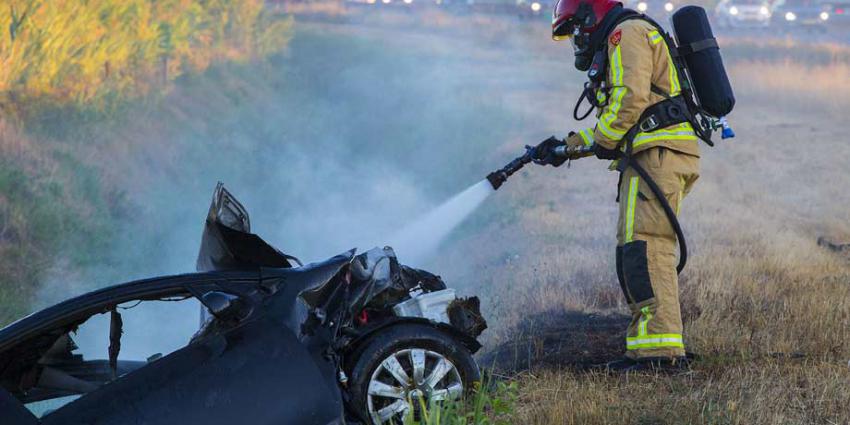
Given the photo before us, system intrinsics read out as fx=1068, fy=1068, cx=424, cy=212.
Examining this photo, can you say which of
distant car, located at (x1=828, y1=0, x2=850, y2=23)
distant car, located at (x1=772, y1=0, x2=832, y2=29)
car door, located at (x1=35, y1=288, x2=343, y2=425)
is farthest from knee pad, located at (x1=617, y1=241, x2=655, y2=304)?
distant car, located at (x1=828, y1=0, x2=850, y2=23)

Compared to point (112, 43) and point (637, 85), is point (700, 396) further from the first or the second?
point (112, 43)

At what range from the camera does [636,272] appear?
5684 mm

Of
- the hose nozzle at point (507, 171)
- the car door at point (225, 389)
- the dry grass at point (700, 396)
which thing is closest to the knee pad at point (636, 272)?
the dry grass at point (700, 396)

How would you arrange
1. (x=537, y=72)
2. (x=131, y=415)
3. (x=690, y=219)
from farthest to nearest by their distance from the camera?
(x=537, y=72), (x=690, y=219), (x=131, y=415)

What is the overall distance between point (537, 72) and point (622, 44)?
18.9 meters

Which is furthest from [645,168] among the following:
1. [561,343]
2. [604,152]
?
[561,343]

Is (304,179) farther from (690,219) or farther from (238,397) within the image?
(238,397)

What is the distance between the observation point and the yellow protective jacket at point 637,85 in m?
5.64

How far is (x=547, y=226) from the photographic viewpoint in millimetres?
12586

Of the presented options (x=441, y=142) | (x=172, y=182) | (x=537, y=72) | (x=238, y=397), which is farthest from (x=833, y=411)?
(x=537, y=72)

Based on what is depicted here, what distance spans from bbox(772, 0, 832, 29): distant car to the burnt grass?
23.9 m

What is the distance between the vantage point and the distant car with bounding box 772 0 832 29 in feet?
95.4

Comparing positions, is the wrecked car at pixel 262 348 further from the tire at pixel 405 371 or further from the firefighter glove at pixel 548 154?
the firefighter glove at pixel 548 154

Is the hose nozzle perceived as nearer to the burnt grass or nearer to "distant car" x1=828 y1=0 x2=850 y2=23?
the burnt grass
